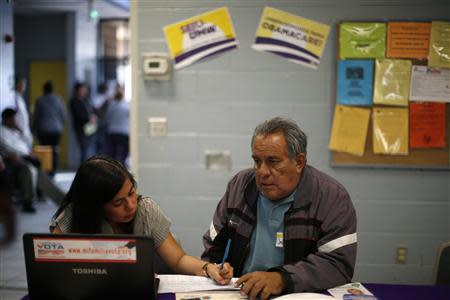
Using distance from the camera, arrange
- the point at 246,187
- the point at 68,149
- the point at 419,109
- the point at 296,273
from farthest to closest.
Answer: the point at 68,149, the point at 419,109, the point at 246,187, the point at 296,273

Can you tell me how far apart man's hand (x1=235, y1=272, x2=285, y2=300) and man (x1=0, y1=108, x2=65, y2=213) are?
14.5 feet

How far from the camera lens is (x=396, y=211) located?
3043 millimetres

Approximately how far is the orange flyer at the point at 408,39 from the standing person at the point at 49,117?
587 cm

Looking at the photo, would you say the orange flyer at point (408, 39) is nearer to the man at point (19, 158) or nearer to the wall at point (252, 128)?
the wall at point (252, 128)

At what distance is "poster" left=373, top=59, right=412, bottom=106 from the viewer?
293cm

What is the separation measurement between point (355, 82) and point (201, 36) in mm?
968

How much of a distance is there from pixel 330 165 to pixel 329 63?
620 millimetres

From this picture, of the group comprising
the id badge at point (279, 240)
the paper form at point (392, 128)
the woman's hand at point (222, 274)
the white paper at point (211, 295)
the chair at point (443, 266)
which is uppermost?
the paper form at point (392, 128)

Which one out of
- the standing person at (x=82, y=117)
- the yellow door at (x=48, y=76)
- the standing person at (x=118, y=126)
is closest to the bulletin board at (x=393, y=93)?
the standing person at (x=118, y=126)

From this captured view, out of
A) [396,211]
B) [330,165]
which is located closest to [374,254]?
[396,211]

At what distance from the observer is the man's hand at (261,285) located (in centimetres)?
148

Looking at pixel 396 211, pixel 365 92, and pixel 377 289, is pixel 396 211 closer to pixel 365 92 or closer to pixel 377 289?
pixel 365 92

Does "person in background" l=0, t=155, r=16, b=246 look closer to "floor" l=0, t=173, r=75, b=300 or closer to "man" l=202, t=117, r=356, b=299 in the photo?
"floor" l=0, t=173, r=75, b=300

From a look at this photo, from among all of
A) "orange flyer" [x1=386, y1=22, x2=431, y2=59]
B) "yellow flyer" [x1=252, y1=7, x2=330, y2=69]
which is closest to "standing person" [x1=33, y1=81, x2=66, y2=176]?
"yellow flyer" [x1=252, y1=7, x2=330, y2=69]
